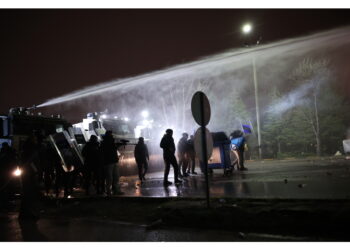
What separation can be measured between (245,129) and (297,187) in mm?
8155

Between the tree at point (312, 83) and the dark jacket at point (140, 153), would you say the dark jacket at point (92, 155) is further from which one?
the tree at point (312, 83)

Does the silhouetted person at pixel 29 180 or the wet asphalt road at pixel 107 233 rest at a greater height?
the silhouetted person at pixel 29 180

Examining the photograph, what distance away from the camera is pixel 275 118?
2781cm

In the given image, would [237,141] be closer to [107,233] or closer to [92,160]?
[92,160]

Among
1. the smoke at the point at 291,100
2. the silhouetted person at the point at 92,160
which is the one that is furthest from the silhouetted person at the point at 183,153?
the smoke at the point at 291,100

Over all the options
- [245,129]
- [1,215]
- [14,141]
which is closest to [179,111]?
[245,129]

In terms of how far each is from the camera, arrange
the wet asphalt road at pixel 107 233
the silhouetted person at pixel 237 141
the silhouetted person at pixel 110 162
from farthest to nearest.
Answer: the silhouetted person at pixel 237 141
the silhouetted person at pixel 110 162
the wet asphalt road at pixel 107 233

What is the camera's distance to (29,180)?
691cm

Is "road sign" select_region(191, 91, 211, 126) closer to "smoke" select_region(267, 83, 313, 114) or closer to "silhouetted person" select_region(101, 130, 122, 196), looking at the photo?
"silhouetted person" select_region(101, 130, 122, 196)

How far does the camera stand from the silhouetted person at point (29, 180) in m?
6.76

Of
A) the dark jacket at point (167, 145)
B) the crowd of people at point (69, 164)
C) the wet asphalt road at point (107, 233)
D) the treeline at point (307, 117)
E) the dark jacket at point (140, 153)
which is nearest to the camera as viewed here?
the wet asphalt road at point (107, 233)

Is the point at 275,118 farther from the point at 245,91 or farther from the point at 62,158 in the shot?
the point at 62,158

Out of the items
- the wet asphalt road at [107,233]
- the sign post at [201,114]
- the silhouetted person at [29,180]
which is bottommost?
the wet asphalt road at [107,233]

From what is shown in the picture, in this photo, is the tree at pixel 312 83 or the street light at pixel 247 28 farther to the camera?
the tree at pixel 312 83
